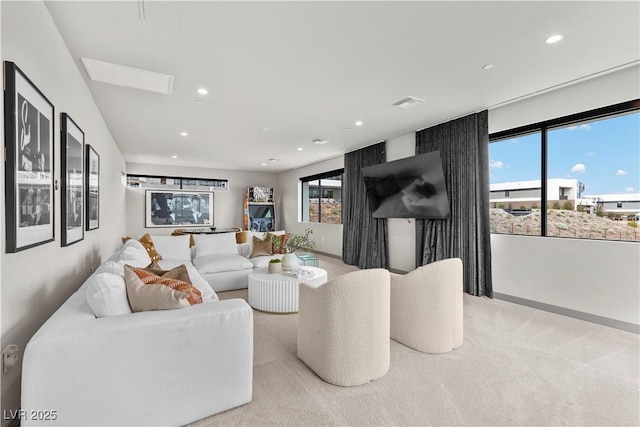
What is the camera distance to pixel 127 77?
2.91 meters

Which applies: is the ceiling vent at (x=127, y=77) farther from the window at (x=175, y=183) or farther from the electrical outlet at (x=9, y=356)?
the window at (x=175, y=183)

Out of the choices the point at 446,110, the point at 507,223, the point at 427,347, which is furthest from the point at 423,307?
the point at 446,110

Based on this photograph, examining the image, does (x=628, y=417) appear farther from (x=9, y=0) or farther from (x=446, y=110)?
(x=9, y=0)

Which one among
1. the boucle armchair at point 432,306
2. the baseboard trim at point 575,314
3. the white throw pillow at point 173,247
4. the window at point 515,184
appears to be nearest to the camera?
the boucle armchair at point 432,306

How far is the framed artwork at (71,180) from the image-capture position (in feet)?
7.37

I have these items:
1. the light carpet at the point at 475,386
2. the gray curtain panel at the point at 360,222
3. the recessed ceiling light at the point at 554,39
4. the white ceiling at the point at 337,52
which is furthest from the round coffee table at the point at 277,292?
the recessed ceiling light at the point at 554,39

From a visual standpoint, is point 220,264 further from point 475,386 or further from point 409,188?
point 475,386

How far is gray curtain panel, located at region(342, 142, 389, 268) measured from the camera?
5802mm

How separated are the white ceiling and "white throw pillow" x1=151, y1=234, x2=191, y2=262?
5.86 feet

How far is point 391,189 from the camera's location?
5.28m

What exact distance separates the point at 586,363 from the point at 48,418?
3482mm

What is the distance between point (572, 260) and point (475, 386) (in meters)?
2.25

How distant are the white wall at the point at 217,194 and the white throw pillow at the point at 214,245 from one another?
420cm

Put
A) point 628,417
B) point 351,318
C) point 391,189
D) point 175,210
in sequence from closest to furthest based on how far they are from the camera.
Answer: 1. point 628,417
2. point 351,318
3. point 391,189
4. point 175,210
